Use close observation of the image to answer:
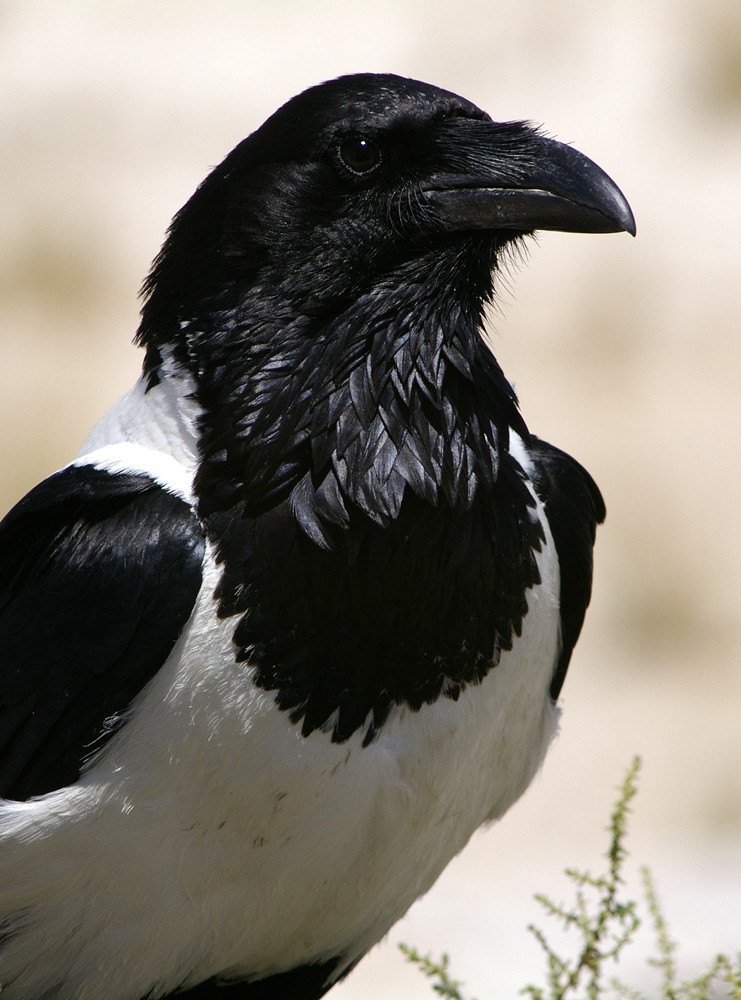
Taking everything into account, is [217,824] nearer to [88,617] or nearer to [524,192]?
[88,617]

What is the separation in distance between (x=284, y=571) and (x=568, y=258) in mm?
7728

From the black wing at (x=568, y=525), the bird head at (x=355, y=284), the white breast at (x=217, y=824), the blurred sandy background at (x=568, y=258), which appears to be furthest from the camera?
the blurred sandy background at (x=568, y=258)

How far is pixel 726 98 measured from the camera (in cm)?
1084

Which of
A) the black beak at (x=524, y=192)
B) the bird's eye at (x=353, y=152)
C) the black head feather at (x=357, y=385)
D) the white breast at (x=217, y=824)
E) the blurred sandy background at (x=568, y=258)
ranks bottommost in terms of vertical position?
the white breast at (x=217, y=824)

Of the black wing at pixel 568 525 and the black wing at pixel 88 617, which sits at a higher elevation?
the black wing at pixel 568 525

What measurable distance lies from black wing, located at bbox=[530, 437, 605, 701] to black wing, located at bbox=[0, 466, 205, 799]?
1048 mm

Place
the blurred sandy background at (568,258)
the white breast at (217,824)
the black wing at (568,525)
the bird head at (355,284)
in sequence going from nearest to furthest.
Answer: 1. the white breast at (217,824)
2. the bird head at (355,284)
3. the black wing at (568,525)
4. the blurred sandy background at (568,258)

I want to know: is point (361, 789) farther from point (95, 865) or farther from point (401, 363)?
point (401, 363)

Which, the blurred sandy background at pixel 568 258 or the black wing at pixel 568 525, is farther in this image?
the blurred sandy background at pixel 568 258

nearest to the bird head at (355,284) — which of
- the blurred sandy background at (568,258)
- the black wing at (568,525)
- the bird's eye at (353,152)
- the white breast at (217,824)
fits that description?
the bird's eye at (353,152)

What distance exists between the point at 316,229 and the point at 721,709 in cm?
734

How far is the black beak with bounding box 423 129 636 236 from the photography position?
318 cm

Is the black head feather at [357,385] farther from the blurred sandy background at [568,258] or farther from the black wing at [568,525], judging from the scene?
the blurred sandy background at [568,258]

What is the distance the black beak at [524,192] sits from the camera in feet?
10.4
